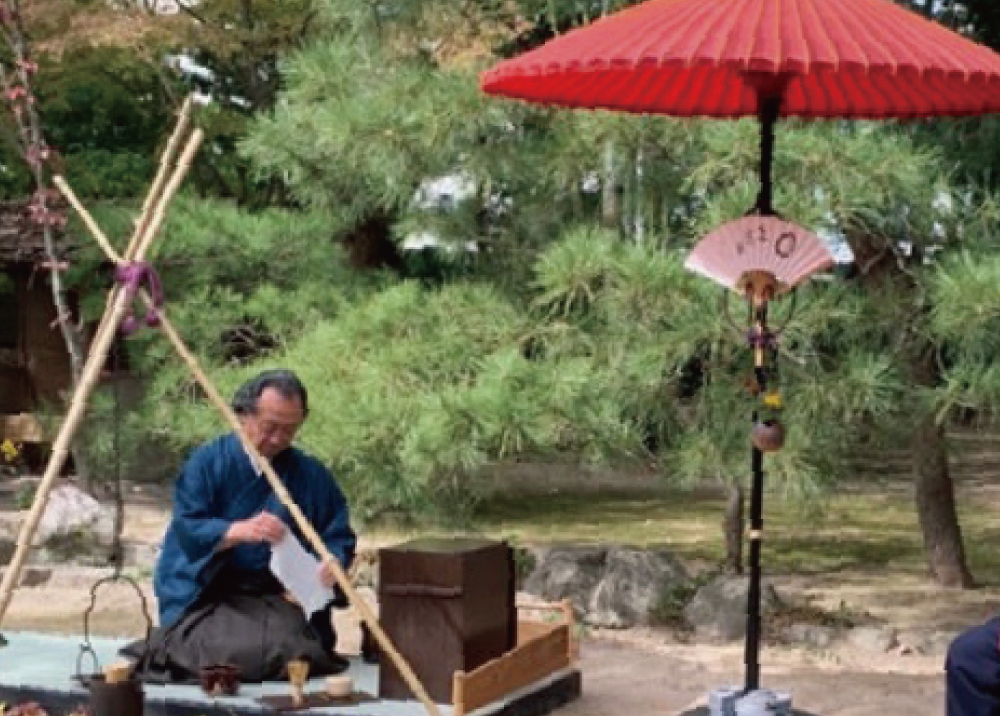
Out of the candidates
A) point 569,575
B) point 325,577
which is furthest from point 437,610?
point 569,575

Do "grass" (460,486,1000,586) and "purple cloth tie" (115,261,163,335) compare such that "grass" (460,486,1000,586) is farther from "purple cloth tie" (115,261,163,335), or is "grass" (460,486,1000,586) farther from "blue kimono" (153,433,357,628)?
"purple cloth tie" (115,261,163,335)

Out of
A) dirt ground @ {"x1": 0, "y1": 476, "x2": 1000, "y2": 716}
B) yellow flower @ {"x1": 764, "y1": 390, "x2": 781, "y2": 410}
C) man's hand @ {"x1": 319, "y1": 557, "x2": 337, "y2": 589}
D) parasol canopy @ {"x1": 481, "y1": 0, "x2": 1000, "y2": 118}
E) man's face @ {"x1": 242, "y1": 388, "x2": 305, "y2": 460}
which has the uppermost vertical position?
parasol canopy @ {"x1": 481, "y1": 0, "x2": 1000, "y2": 118}

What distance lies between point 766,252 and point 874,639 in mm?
2870

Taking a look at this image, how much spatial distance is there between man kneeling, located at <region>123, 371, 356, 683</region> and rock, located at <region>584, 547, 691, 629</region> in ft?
7.40

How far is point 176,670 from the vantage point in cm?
474

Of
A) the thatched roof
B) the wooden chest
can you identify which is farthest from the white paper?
the thatched roof

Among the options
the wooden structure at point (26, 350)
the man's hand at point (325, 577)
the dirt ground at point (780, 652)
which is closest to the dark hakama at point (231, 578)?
the man's hand at point (325, 577)

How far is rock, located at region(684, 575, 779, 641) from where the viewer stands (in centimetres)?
675

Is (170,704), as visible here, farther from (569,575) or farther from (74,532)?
(74,532)

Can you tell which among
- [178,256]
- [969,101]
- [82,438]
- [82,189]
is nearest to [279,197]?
[82,189]

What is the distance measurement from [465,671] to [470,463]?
136cm

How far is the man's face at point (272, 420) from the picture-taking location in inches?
180

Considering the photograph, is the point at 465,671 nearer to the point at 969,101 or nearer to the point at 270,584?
the point at 270,584

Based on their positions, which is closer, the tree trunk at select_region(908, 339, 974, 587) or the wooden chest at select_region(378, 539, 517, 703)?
the wooden chest at select_region(378, 539, 517, 703)
